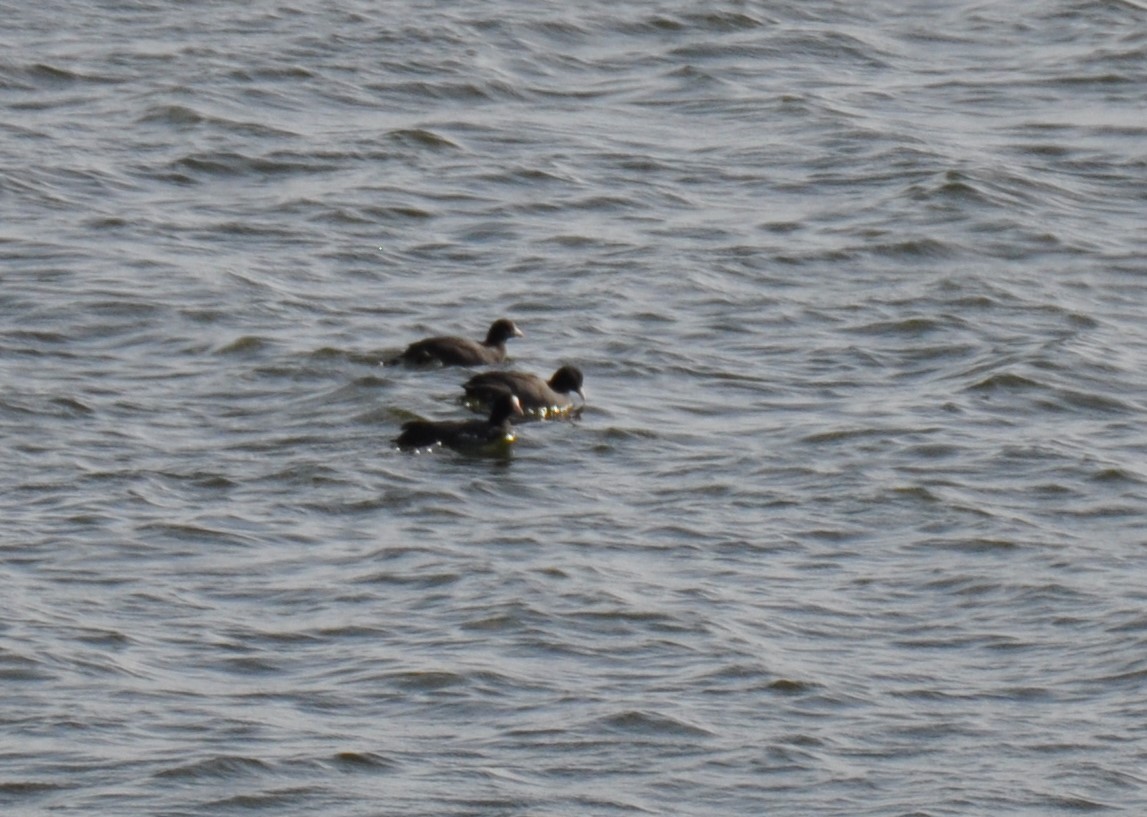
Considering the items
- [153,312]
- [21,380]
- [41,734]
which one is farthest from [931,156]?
[41,734]

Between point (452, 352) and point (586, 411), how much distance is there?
3.74 ft

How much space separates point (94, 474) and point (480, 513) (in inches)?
79.8

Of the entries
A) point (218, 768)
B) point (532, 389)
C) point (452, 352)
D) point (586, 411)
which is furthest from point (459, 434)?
point (218, 768)

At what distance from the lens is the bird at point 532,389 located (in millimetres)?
16703

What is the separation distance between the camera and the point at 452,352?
17438mm

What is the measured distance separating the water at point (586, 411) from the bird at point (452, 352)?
228mm

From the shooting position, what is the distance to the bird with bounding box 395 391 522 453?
15.8 meters

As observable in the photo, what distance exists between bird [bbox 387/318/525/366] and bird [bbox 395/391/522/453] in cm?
114

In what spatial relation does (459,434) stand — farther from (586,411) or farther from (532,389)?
(586,411)

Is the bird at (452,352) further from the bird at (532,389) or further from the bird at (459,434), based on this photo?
the bird at (459,434)

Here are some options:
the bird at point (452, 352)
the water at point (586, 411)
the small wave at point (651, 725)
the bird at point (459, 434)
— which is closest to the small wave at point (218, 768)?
the water at point (586, 411)

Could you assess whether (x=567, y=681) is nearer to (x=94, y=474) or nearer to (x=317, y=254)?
(x=94, y=474)

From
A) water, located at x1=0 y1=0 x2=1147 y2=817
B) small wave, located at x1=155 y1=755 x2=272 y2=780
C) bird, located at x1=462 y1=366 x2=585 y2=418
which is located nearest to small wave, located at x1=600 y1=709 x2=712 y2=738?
water, located at x1=0 y1=0 x2=1147 y2=817

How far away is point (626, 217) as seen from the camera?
20.9 metres
